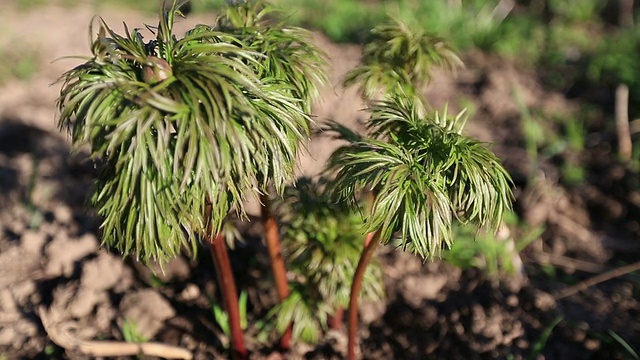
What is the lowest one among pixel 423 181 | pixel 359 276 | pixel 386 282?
pixel 386 282

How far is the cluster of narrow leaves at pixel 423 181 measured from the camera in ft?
5.65

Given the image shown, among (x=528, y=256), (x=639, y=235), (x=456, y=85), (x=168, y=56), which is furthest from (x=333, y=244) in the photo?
(x=456, y=85)

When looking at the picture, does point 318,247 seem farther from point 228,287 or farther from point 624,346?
point 624,346

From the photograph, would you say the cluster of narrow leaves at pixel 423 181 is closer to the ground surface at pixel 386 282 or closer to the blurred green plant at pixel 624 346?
the ground surface at pixel 386 282

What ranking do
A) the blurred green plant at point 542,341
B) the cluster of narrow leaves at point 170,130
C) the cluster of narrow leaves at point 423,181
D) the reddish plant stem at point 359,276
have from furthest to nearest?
1. the blurred green plant at point 542,341
2. the reddish plant stem at point 359,276
3. the cluster of narrow leaves at point 423,181
4. the cluster of narrow leaves at point 170,130

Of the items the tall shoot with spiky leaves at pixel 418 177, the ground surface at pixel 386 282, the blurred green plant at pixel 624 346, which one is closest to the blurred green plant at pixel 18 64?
the ground surface at pixel 386 282

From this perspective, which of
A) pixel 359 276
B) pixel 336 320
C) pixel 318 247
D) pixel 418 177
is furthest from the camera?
pixel 336 320

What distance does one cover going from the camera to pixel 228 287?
91.7 inches

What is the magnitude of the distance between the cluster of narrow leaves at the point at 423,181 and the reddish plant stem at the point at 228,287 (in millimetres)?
527

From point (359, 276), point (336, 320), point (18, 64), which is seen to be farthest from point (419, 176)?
point (18, 64)

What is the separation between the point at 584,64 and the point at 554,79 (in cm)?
31

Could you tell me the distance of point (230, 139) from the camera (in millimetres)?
1584

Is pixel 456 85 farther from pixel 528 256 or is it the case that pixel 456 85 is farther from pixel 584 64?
pixel 528 256

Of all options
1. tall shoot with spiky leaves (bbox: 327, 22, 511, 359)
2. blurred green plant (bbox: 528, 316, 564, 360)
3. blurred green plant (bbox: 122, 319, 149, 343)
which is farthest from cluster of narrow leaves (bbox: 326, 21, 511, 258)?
blurred green plant (bbox: 122, 319, 149, 343)
